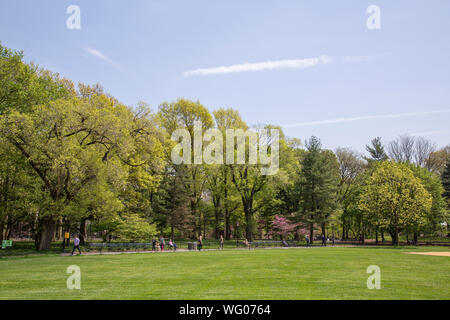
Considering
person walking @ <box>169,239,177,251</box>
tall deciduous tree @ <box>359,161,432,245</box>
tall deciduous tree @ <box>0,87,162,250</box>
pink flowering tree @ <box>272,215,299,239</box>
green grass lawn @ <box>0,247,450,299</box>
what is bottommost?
person walking @ <box>169,239,177,251</box>

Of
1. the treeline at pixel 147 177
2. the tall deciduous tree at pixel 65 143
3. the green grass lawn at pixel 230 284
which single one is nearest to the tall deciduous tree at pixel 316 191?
the treeline at pixel 147 177

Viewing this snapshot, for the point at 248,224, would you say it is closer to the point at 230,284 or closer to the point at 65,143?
the point at 65,143

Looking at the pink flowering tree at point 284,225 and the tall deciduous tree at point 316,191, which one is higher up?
the tall deciduous tree at point 316,191

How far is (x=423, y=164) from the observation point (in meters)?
65.0

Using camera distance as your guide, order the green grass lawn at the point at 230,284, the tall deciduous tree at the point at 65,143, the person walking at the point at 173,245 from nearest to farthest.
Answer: the green grass lawn at the point at 230,284, the tall deciduous tree at the point at 65,143, the person walking at the point at 173,245

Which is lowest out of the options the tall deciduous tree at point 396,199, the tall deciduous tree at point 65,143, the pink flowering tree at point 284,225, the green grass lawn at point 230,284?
the pink flowering tree at point 284,225

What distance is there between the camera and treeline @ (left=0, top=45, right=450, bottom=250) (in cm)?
2523

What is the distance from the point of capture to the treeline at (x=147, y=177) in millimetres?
25234

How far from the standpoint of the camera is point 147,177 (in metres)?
33.6

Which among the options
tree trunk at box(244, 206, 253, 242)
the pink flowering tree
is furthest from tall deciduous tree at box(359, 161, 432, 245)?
tree trunk at box(244, 206, 253, 242)

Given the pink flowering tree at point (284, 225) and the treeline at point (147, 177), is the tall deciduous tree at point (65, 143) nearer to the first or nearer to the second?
the treeline at point (147, 177)

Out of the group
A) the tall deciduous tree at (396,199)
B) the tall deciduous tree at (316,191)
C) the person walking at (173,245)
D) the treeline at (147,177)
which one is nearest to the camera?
the treeline at (147,177)

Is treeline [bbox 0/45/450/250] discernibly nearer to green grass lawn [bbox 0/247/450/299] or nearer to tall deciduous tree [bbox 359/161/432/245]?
tall deciduous tree [bbox 359/161/432/245]

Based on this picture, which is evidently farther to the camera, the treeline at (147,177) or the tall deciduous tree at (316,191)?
the tall deciduous tree at (316,191)
